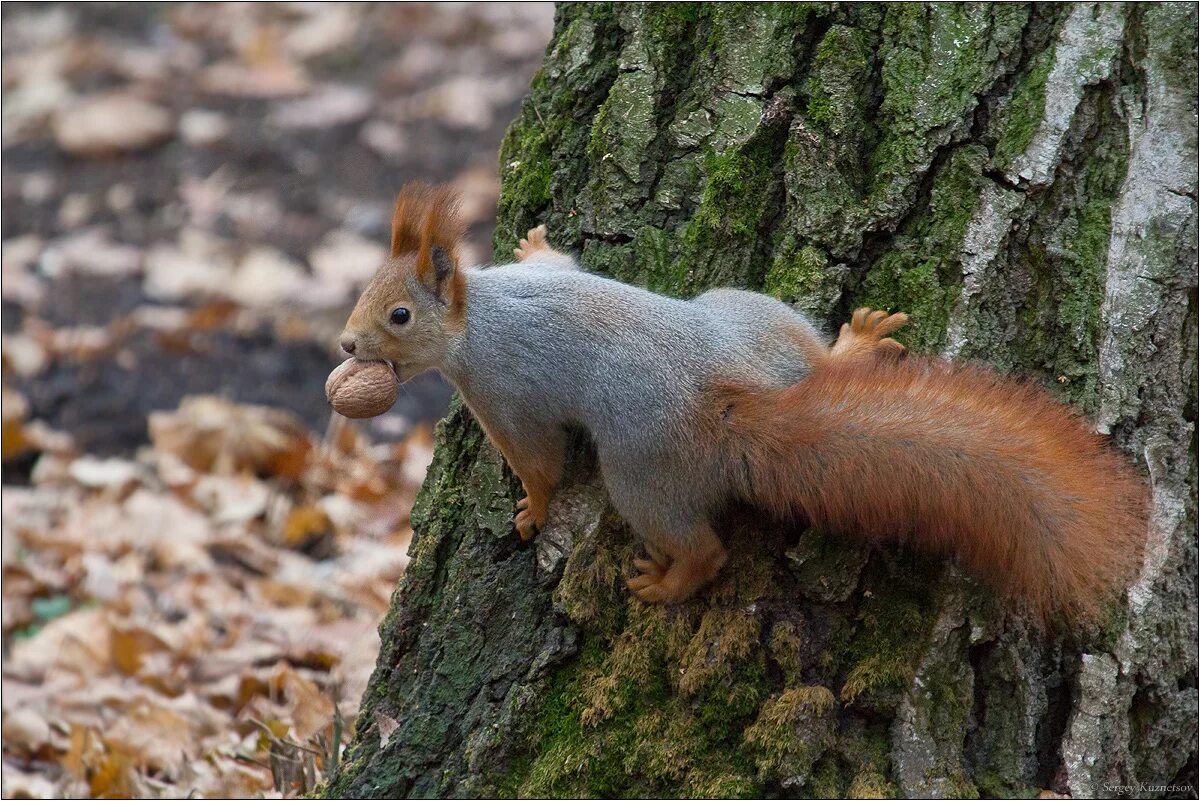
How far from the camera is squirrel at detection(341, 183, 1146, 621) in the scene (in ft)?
4.52

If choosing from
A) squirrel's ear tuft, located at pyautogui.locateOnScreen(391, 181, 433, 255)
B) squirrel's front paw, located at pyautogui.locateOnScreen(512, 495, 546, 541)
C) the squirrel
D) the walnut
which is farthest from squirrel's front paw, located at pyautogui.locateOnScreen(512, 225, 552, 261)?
squirrel's front paw, located at pyautogui.locateOnScreen(512, 495, 546, 541)

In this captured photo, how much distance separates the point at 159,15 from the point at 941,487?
5.06m

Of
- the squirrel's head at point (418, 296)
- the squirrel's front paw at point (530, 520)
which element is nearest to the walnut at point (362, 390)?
the squirrel's head at point (418, 296)

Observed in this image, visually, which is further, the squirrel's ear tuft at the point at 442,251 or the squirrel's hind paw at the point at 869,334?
the squirrel's ear tuft at the point at 442,251

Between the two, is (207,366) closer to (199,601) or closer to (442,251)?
(199,601)

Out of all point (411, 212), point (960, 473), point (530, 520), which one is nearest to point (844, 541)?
point (960, 473)

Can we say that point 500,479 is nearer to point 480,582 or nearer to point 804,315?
point 480,582

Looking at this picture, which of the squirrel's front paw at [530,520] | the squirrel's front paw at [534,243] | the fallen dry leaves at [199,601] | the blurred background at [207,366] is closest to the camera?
the squirrel's front paw at [530,520]

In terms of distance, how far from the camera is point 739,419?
1.49 meters

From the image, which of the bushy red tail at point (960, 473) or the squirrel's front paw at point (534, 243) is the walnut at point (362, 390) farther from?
the bushy red tail at point (960, 473)

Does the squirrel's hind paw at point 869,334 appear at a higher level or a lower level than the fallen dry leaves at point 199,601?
higher

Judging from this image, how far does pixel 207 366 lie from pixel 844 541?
2536 millimetres

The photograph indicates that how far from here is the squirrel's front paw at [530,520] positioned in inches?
64.4

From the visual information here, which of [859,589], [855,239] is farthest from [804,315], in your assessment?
[859,589]
